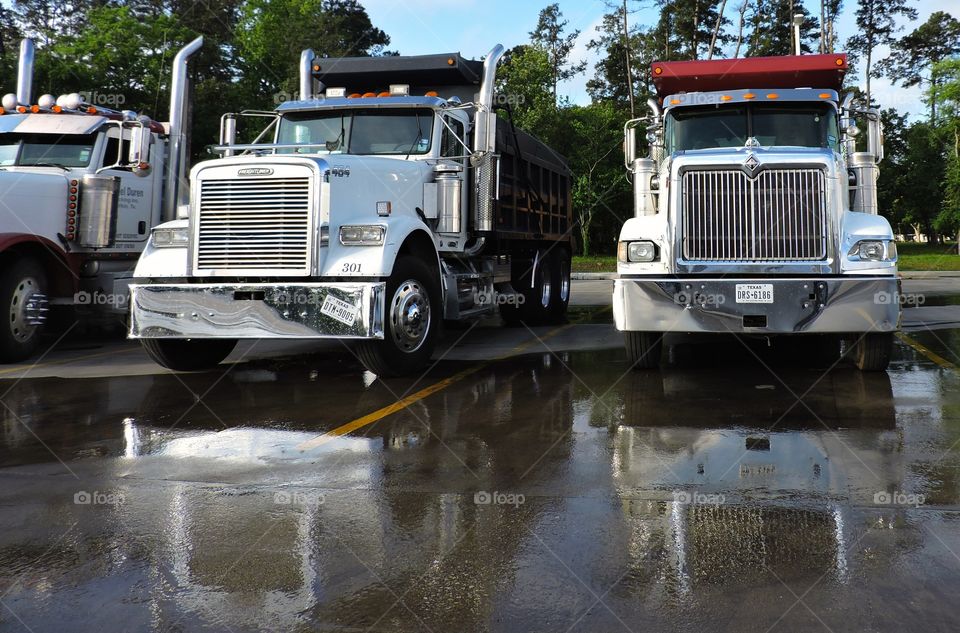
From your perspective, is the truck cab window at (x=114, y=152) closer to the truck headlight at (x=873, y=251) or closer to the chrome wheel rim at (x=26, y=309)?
the chrome wheel rim at (x=26, y=309)

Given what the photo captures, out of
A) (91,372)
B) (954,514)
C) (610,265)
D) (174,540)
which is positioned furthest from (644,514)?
(610,265)

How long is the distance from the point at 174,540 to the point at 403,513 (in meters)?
1.08

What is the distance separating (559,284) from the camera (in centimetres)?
1509

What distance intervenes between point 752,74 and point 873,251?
127 inches

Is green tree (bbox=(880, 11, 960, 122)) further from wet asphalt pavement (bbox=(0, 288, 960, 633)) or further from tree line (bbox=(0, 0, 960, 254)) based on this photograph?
wet asphalt pavement (bbox=(0, 288, 960, 633))

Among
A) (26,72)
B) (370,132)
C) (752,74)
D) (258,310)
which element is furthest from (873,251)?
(26,72)

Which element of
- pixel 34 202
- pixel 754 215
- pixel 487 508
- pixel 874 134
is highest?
pixel 874 134

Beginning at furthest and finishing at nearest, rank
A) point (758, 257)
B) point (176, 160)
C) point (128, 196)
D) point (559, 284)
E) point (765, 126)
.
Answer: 1. point (559, 284)
2. point (176, 160)
3. point (128, 196)
4. point (765, 126)
5. point (758, 257)

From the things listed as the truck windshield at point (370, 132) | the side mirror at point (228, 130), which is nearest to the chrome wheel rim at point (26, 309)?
the side mirror at point (228, 130)

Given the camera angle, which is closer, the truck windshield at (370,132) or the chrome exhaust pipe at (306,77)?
the truck windshield at (370,132)

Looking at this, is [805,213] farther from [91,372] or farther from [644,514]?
[91,372]

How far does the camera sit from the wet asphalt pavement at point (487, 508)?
10.7 feet

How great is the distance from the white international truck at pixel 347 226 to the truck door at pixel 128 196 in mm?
1944

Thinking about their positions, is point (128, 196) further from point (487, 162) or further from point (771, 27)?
point (771, 27)
